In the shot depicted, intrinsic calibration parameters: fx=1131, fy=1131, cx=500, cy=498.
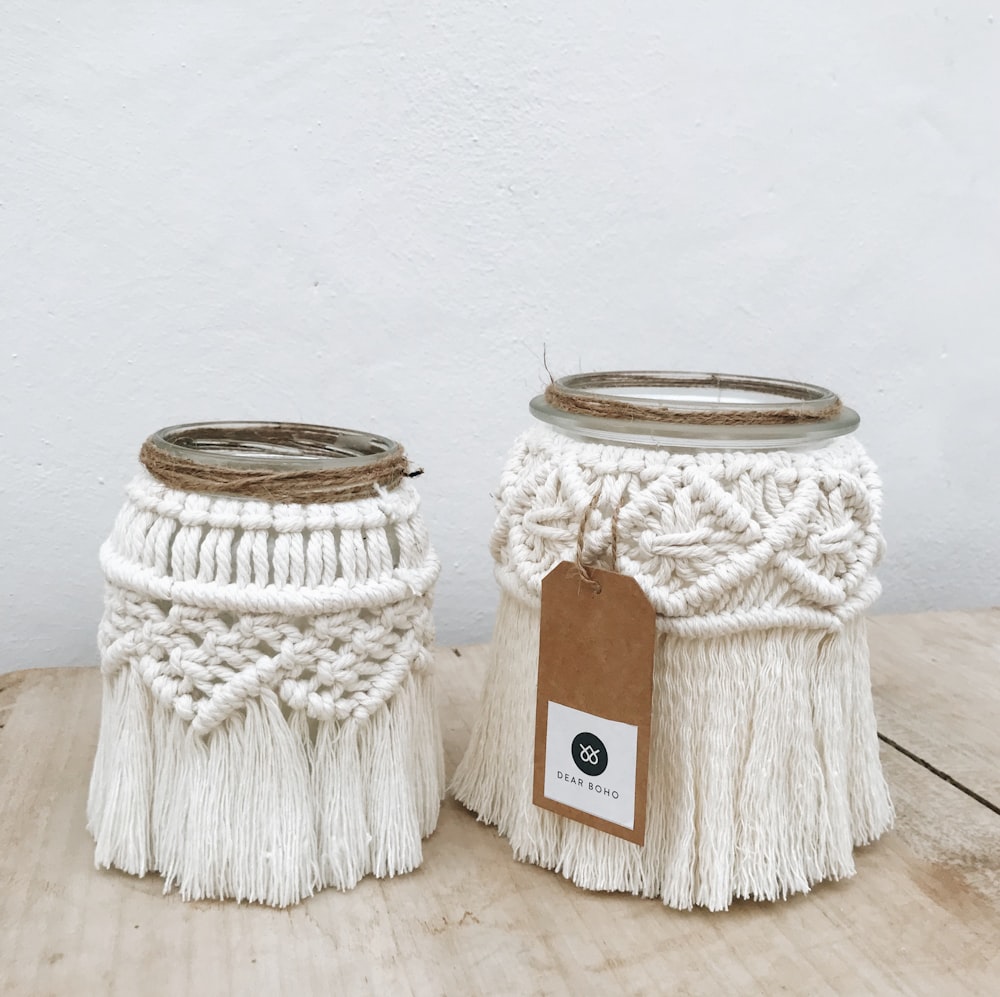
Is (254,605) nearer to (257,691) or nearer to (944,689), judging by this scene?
(257,691)

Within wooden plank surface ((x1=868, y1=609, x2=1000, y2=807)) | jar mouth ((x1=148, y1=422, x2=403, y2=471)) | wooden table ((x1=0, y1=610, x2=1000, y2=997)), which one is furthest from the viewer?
wooden plank surface ((x1=868, y1=609, x2=1000, y2=807))

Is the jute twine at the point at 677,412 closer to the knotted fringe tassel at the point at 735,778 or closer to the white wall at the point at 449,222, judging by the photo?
the knotted fringe tassel at the point at 735,778

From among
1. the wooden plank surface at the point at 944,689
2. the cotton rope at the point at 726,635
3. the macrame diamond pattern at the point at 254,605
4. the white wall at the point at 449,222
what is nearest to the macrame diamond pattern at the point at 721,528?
the cotton rope at the point at 726,635

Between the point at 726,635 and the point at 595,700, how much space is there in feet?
0.25

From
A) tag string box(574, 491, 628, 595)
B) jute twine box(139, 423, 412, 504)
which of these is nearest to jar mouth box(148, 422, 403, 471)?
jute twine box(139, 423, 412, 504)

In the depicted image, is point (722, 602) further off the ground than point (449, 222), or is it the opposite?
point (449, 222)

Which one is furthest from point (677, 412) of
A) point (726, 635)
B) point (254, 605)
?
point (254, 605)

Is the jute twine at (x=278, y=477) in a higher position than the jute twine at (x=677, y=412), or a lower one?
lower

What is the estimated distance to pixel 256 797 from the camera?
0.58m

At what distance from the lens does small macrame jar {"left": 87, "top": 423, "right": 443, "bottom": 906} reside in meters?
0.57

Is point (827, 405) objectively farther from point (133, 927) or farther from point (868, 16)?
point (868, 16)

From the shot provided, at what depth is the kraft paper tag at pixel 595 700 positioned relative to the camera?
58 centimetres

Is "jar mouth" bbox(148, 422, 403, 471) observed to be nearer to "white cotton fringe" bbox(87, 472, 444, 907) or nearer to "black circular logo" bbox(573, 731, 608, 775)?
"white cotton fringe" bbox(87, 472, 444, 907)

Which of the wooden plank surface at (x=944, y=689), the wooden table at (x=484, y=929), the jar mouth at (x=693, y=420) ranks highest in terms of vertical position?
the jar mouth at (x=693, y=420)
